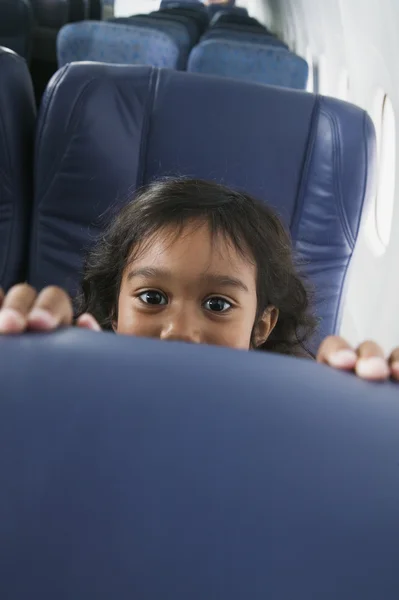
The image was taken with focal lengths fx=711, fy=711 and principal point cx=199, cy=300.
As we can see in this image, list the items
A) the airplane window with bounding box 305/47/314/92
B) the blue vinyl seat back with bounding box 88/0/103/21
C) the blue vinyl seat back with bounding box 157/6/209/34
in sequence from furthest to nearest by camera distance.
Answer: the blue vinyl seat back with bounding box 88/0/103/21
the blue vinyl seat back with bounding box 157/6/209/34
the airplane window with bounding box 305/47/314/92

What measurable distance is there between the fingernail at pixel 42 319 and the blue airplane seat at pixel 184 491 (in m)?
0.06

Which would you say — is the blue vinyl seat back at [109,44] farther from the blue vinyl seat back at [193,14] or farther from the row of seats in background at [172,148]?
the blue vinyl seat back at [193,14]

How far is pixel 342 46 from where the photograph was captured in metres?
3.62

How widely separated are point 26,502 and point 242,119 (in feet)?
4.54

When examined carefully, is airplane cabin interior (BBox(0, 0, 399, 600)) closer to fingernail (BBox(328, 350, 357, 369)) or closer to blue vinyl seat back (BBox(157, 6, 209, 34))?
fingernail (BBox(328, 350, 357, 369))

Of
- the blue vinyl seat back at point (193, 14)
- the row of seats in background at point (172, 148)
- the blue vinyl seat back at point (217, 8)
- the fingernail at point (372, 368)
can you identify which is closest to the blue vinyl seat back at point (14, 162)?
the row of seats in background at point (172, 148)

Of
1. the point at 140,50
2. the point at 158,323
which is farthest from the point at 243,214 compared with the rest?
the point at 140,50

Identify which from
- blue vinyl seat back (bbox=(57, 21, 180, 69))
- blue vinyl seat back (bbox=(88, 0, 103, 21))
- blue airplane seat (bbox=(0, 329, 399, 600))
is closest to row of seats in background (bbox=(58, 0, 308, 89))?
blue vinyl seat back (bbox=(57, 21, 180, 69))

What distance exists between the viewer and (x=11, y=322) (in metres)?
0.39

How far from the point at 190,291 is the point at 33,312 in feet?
2.08

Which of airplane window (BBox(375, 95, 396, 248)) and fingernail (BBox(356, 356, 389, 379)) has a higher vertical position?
fingernail (BBox(356, 356, 389, 379))

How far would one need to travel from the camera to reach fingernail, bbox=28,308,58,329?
15.6 inches

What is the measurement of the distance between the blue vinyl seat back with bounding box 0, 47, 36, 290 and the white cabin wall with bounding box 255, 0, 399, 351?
0.80 metres

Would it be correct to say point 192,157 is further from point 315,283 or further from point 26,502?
point 26,502
